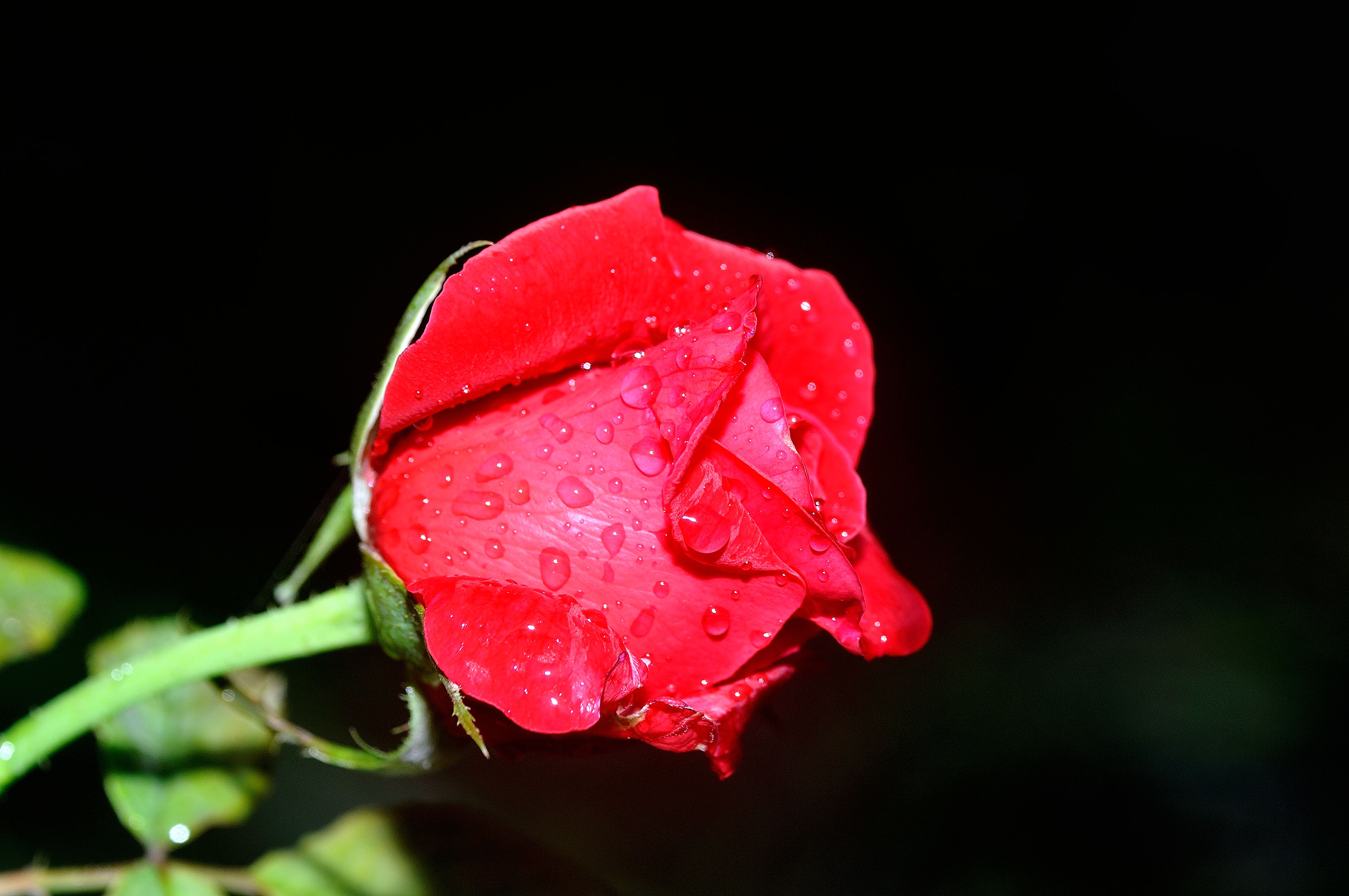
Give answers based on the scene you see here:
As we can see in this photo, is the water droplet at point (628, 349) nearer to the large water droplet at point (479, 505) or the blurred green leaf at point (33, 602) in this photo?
the large water droplet at point (479, 505)

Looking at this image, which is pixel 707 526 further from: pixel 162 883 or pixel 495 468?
pixel 162 883

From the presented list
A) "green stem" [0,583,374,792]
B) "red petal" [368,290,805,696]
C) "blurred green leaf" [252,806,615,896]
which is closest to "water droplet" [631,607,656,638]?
"red petal" [368,290,805,696]

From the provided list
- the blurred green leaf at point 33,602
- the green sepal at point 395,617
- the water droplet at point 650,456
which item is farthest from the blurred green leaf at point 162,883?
the water droplet at point 650,456

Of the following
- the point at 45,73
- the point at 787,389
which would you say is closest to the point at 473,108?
the point at 45,73

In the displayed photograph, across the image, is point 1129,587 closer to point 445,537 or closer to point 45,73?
point 445,537

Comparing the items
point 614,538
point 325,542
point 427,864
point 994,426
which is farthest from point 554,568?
point 994,426

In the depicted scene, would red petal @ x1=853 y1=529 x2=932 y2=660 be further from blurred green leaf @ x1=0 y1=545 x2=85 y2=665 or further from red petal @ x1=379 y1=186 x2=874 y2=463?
blurred green leaf @ x1=0 y1=545 x2=85 y2=665
